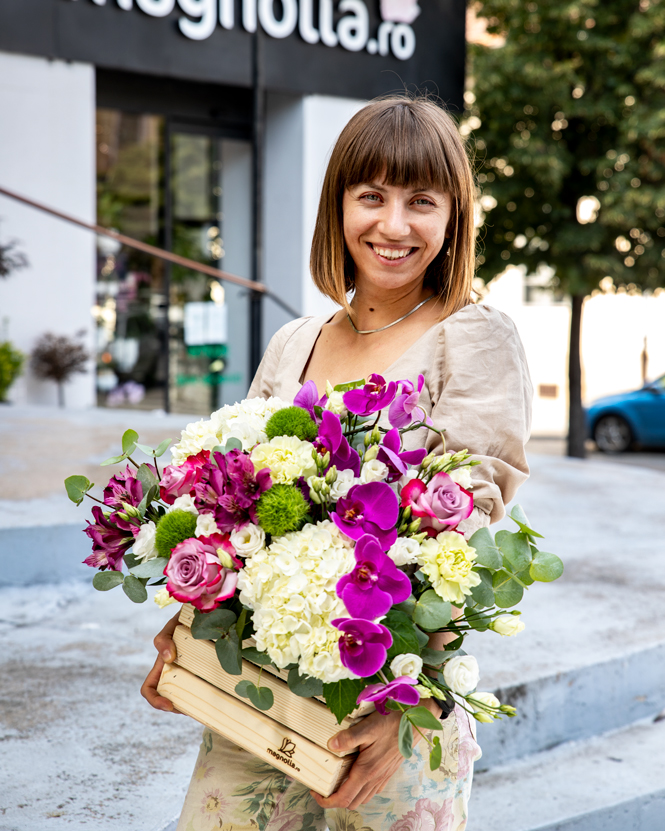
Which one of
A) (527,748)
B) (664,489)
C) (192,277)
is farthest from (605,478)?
(192,277)

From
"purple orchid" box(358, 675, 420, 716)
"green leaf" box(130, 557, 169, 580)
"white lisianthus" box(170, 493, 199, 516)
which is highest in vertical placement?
"white lisianthus" box(170, 493, 199, 516)

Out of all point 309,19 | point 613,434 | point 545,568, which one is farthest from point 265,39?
point 545,568

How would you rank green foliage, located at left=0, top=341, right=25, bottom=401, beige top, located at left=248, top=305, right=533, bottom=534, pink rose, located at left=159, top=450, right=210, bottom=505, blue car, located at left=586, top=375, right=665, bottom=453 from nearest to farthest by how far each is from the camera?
1. pink rose, located at left=159, top=450, right=210, bottom=505
2. beige top, located at left=248, top=305, right=533, bottom=534
3. green foliage, located at left=0, top=341, right=25, bottom=401
4. blue car, located at left=586, top=375, right=665, bottom=453

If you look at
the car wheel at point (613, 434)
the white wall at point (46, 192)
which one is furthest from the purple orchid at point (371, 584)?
the car wheel at point (613, 434)

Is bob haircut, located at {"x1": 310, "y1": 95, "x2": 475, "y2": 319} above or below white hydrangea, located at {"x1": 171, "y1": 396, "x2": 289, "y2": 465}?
above

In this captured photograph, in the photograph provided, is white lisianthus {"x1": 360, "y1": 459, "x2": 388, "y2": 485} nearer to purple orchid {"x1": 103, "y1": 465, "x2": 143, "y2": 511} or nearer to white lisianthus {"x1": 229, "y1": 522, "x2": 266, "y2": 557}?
white lisianthus {"x1": 229, "y1": 522, "x2": 266, "y2": 557}

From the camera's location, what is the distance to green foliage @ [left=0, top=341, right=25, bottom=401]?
8.39 metres

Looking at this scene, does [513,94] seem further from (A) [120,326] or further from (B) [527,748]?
(B) [527,748]

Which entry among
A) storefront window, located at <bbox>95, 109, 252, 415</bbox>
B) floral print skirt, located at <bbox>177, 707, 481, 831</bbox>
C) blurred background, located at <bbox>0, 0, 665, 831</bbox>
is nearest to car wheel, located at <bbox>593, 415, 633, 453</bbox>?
blurred background, located at <bbox>0, 0, 665, 831</bbox>

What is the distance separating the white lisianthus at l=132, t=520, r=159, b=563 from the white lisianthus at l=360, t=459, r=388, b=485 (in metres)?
0.36

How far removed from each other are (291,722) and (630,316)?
1931 cm

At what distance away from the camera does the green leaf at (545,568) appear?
132 cm

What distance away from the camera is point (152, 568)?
1.36 meters

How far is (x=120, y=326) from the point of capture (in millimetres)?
9945
